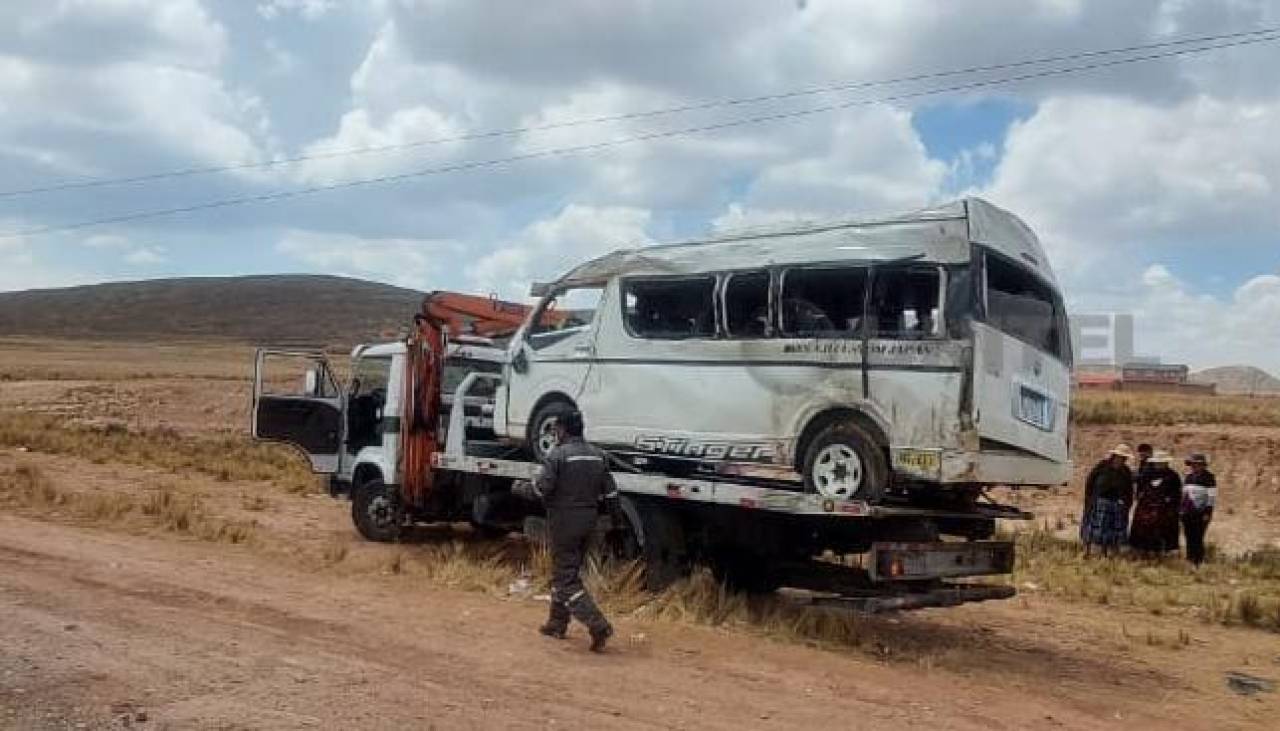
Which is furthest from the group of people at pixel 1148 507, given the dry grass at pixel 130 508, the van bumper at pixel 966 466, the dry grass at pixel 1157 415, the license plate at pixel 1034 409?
the dry grass at pixel 1157 415

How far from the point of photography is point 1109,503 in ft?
55.1

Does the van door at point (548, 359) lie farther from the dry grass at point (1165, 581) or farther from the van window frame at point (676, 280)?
the dry grass at point (1165, 581)

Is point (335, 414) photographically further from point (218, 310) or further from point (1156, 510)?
point (218, 310)

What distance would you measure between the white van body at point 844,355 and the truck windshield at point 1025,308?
18 mm

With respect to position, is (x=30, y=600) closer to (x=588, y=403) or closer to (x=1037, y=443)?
(x=588, y=403)

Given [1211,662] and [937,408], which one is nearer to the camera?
[937,408]

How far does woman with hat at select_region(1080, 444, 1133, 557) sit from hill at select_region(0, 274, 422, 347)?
9882 centimetres

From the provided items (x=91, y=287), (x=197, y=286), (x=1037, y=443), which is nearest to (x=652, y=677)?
(x=1037, y=443)

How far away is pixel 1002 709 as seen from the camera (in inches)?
307

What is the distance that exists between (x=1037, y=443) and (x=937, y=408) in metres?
1.07

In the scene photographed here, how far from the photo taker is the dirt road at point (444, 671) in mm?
6680

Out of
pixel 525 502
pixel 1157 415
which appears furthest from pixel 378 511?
pixel 1157 415

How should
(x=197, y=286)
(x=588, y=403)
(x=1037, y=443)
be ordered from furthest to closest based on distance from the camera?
(x=197, y=286) → (x=588, y=403) → (x=1037, y=443)

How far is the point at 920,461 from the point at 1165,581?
7572 millimetres
